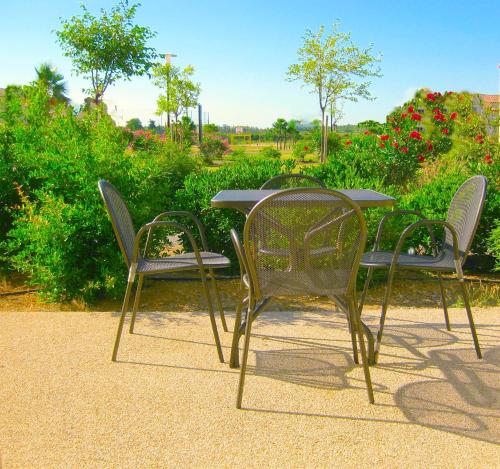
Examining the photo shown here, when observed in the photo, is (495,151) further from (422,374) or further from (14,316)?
(14,316)

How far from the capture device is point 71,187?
15.6 feet

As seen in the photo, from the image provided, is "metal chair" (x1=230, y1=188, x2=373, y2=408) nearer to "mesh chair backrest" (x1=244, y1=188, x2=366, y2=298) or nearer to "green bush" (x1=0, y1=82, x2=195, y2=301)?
"mesh chair backrest" (x1=244, y1=188, x2=366, y2=298)

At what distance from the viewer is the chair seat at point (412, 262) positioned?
10.9 ft

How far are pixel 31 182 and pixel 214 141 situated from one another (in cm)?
2559

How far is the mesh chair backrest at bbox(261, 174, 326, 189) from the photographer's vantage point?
165 inches

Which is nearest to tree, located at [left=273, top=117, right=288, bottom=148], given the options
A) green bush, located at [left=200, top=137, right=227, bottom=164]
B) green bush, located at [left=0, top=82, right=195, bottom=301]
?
green bush, located at [left=200, top=137, right=227, bottom=164]

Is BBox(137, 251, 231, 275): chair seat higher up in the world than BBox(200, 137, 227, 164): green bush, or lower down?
higher up

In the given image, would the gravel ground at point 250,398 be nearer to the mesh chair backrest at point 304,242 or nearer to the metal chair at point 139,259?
the metal chair at point 139,259

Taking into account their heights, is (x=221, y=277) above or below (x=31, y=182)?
below

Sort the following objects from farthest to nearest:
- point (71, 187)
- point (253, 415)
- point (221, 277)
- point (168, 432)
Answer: point (221, 277)
point (71, 187)
point (253, 415)
point (168, 432)

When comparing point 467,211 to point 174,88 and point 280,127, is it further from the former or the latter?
point 280,127

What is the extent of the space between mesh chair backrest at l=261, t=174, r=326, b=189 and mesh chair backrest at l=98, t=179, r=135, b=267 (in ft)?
3.46

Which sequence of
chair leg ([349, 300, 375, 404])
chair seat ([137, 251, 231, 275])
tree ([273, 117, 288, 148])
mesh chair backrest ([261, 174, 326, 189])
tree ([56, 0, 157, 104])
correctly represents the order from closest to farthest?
chair leg ([349, 300, 375, 404]), chair seat ([137, 251, 231, 275]), mesh chair backrest ([261, 174, 326, 189]), tree ([56, 0, 157, 104]), tree ([273, 117, 288, 148])

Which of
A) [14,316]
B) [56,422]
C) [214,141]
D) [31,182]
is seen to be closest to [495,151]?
[31,182]
